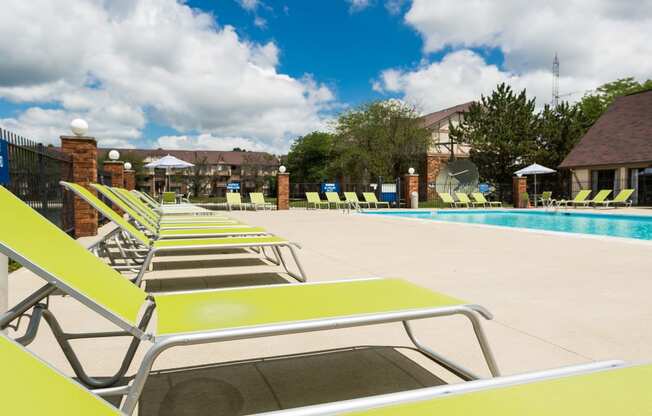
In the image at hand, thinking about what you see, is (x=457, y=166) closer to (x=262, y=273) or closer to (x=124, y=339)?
(x=262, y=273)

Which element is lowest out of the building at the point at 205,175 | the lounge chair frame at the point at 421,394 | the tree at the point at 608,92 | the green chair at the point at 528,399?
the lounge chair frame at the point at 421,394

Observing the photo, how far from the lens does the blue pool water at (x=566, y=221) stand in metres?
12.2

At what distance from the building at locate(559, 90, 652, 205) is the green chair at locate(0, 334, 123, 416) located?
28.7m

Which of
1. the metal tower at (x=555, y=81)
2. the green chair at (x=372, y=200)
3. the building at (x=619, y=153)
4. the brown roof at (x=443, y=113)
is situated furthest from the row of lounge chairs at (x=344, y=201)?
the metal tower at (x=555, y=81)

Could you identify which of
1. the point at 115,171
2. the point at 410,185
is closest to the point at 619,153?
the point at 410,185

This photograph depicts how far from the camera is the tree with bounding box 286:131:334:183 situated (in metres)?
52.3

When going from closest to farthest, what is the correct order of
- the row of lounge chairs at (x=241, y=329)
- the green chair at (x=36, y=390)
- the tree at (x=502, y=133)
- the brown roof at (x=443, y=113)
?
the green chair at (x=36, y=390)
the row of lounge chairs at (x=241, y=329)
the tree at (x=502, y=133)
the brown roof at (x=443, y=113)

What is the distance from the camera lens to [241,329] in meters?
1.70

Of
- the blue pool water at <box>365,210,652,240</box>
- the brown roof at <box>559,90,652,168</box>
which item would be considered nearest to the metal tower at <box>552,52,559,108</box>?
the brown roof at <box>559,90,652,168</box>

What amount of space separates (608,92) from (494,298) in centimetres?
4999

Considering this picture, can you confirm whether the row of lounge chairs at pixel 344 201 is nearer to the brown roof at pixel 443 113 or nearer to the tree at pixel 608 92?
the brown roof at pixel 443 113

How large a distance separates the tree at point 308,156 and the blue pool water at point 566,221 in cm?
3261

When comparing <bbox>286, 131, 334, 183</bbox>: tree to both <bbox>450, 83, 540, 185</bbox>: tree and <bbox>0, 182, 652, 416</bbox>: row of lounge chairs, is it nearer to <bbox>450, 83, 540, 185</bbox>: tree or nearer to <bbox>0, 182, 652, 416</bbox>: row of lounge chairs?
<bbox>450, 83, 540, 185</bbox>: tree

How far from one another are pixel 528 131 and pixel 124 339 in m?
30.9
